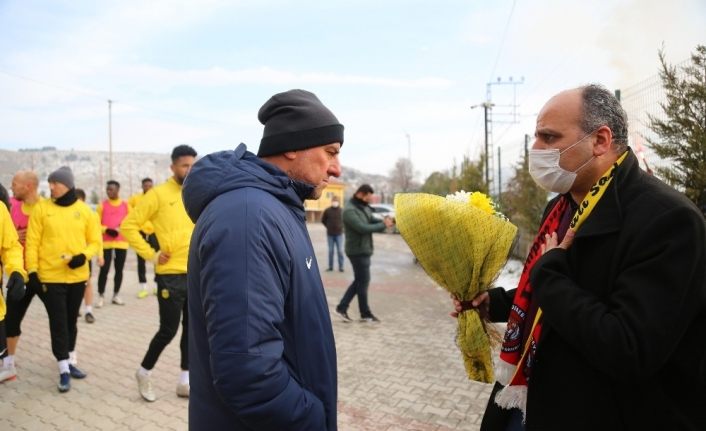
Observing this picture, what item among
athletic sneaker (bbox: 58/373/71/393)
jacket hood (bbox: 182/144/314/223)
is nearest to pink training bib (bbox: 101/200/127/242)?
athletic sneaker (bbox: 58/373/71/393)

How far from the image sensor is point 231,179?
1756mm

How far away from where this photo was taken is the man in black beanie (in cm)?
155

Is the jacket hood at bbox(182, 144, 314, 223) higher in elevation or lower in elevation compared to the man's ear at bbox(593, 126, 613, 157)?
lower

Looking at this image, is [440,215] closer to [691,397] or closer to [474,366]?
[474,366]

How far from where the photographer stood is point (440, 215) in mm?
2357

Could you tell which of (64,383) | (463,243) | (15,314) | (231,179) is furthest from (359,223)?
(231,179)

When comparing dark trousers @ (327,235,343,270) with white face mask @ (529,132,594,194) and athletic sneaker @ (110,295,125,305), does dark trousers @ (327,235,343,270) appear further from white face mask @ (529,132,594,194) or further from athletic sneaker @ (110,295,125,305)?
white face mask @ (529,132,594,194)

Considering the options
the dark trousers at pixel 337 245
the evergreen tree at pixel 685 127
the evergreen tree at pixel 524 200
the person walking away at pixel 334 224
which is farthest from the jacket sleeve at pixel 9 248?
the dark trousers at pixel 337 245

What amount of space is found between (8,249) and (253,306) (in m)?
3.94

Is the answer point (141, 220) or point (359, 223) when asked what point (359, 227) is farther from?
point (141, 220)

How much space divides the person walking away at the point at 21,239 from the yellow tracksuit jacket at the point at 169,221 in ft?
4.37

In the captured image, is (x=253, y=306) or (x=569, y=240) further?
(x=569, y=240)

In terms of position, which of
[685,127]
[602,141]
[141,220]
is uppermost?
[685,127]

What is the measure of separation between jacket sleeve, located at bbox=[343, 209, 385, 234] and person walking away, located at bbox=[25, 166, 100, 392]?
3593 millimetres
